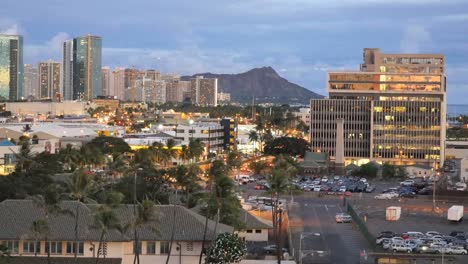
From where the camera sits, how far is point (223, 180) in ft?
139

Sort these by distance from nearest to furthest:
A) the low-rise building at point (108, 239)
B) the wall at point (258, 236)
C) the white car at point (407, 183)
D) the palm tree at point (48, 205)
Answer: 1. the palm tree at point (48, 205)
2. the low-rise building at point (108, 239)
3. the wall at point (258, 236)
4. the white car at point (407, 183)

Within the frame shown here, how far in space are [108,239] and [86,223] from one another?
172cm

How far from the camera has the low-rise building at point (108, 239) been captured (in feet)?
125

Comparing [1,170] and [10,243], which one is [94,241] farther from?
[1,170]

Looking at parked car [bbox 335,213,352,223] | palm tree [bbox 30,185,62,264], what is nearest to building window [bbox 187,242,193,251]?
palm tree [bbox 30,185,62,264]

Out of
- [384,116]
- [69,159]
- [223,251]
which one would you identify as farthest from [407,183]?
[223,251]

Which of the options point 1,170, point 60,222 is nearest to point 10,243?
point 60,222

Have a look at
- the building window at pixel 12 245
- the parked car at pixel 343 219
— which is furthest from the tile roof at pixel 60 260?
the parked car at pixel 343 219

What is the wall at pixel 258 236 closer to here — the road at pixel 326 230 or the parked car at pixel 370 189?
the road at pixel 326 230

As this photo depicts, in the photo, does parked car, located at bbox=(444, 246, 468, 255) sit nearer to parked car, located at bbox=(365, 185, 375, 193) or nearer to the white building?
parked car, located at bbox=(365, 185, 375, 193)

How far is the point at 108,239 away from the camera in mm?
38000

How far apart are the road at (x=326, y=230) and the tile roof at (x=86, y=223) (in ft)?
28.7

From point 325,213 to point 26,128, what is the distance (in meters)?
70.8

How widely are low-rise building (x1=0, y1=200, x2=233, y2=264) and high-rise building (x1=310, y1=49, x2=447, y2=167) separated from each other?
85196 millimetres
